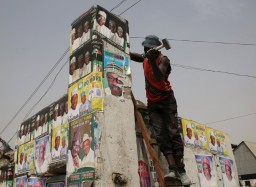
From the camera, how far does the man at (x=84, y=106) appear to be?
164 inches

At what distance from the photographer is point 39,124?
787 centimetres

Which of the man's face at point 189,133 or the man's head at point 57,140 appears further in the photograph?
the man's face at point 189,133

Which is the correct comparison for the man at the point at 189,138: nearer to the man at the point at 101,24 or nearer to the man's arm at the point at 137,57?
the man's arm at the point at 137,57

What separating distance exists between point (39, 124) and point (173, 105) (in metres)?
5.00

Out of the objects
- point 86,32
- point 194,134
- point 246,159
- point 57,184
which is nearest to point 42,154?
point 57,184

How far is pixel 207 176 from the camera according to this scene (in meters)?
7.98

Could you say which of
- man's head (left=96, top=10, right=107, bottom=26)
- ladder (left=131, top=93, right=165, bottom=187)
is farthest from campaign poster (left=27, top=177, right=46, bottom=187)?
man's head (left=96, top=10, right=107, bottom=26)

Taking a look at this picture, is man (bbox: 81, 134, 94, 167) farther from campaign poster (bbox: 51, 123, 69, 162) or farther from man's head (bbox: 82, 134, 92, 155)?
campaign poster (bbox: 51, 123, 69, 162)

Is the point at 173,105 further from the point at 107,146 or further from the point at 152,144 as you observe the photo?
the point at 107,146

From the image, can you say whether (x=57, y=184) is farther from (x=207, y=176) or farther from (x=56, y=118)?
(x=207, y=176)

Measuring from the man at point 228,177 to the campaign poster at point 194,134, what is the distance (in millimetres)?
1143

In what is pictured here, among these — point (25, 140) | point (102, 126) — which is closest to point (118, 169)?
point (102, 126)

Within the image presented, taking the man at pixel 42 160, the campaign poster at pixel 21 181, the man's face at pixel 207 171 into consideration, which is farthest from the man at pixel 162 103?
the campaign poster at pixel 21 181

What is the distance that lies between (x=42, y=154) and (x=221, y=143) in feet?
19.1
